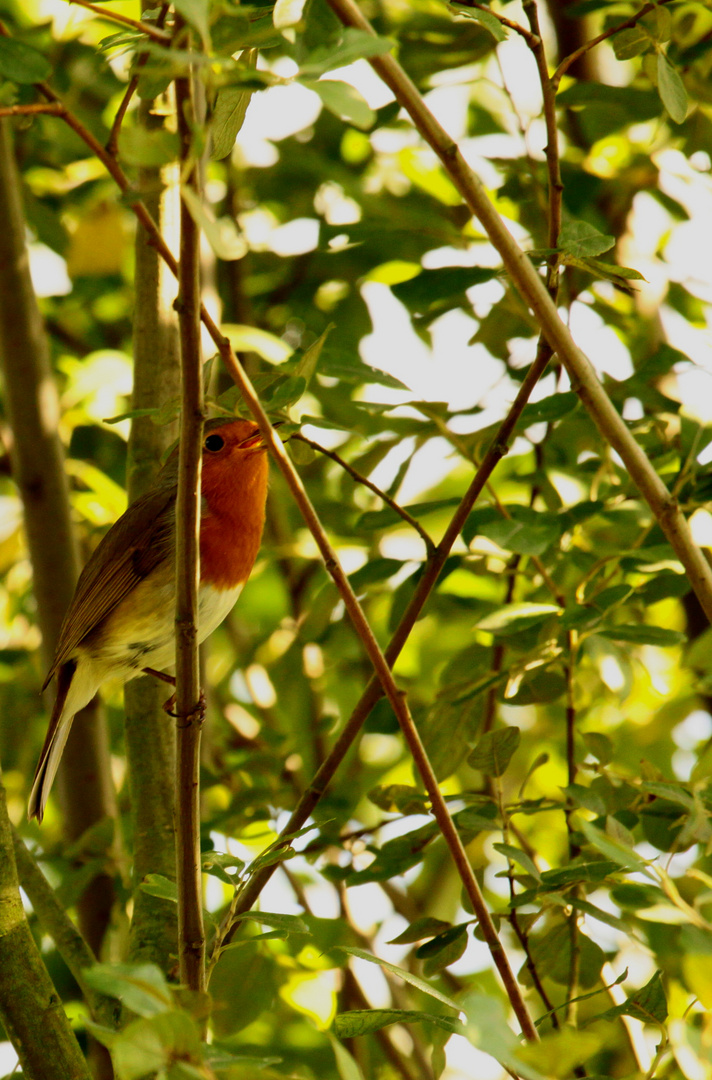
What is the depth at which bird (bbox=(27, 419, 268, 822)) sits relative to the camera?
292 cm

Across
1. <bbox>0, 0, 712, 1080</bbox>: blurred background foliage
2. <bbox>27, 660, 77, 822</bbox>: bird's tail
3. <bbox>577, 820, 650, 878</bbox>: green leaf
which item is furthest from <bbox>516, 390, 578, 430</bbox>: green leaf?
<bbox>27, 660, 77, 822</bbox>: bird's tail

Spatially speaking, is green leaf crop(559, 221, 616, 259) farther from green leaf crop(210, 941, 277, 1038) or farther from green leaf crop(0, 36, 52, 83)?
green leaf crop(210, 941, 277, 1038)

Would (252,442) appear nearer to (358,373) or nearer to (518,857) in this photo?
(358,373)

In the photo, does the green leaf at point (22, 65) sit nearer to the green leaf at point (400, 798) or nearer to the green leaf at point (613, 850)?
the green leaf at point (613, 850)

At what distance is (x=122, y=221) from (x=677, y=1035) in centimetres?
368

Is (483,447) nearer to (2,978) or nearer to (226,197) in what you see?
(2,978)

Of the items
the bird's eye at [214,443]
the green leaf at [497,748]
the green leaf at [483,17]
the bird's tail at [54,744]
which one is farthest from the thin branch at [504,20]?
the bird's tail at [54,744]

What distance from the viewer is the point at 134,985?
1061 millimetres

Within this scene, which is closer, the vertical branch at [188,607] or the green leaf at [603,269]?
the vertical branch at [188,607]

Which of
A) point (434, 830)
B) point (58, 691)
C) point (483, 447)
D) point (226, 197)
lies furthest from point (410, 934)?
point (226, 197)

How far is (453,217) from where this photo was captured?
3.25m

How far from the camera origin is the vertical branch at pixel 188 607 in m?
1.33

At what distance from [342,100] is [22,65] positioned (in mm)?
636

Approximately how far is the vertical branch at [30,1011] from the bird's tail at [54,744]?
38.7 inches
